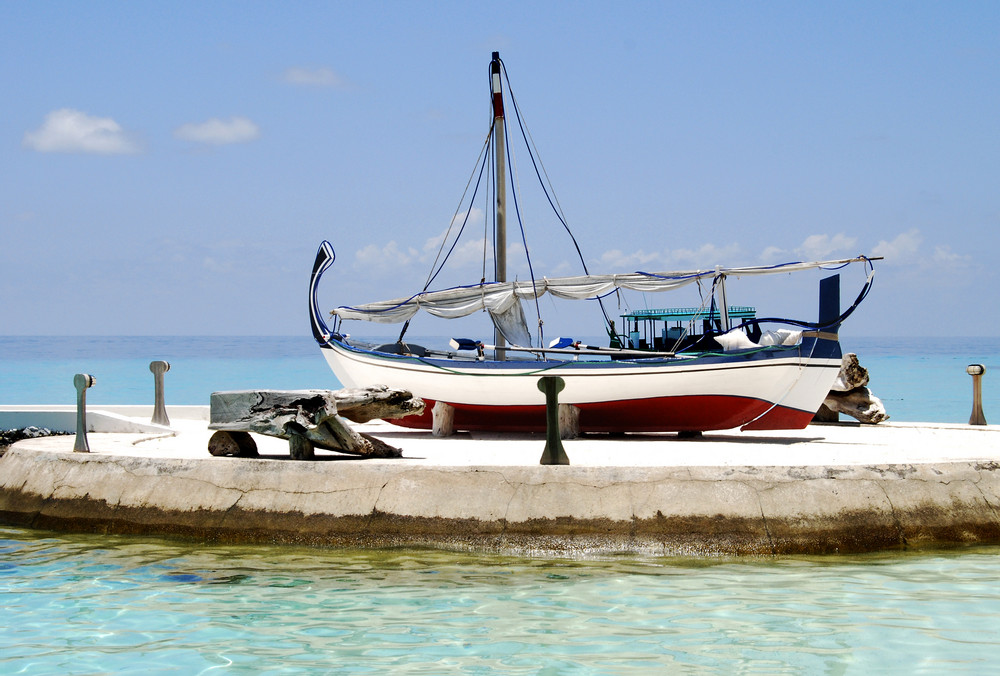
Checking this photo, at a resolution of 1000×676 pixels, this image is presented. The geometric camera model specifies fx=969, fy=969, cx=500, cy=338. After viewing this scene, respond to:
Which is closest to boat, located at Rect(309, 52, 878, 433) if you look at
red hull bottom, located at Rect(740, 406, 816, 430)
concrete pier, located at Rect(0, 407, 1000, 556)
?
red hull bottom, located at Rect(740, 406, 816, 430)

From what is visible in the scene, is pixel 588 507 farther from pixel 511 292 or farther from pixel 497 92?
pixel 497 92

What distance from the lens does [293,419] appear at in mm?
11773

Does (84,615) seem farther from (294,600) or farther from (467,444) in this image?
(467,444)

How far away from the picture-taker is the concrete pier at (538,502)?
1017 centimetres

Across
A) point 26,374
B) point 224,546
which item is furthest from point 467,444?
point 26,374

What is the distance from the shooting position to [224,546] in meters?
10.9

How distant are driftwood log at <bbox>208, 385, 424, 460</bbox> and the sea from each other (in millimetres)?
1542

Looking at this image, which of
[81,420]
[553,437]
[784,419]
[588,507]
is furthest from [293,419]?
[784,419]

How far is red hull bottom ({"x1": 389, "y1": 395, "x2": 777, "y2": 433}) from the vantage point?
52.4 ft

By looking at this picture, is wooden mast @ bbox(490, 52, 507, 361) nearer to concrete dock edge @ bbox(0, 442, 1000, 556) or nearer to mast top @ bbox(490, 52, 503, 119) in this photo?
mast top @ bbox(490, 52, 503, 119)

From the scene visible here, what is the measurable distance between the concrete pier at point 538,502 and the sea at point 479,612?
0.83 feet

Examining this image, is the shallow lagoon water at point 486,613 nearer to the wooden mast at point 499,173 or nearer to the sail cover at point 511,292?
the sail cover at point 511,292

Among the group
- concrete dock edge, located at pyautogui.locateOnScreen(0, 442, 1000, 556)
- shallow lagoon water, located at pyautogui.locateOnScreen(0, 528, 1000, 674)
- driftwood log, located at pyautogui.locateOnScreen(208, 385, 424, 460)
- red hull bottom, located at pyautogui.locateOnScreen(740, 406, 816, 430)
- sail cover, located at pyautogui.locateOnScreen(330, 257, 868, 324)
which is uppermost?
sail cover, located at pyautogui.locateOnScreen(330, 257, 868, 324)

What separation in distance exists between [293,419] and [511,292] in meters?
6.97
